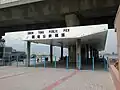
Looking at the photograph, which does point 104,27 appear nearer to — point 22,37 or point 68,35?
point 68,35

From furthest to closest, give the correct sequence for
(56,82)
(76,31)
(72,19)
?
(72,19)
(76,31)
(56,82)

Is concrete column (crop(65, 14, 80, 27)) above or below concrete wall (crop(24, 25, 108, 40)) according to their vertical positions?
above

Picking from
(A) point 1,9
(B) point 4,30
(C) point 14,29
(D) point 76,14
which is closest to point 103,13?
(D) point 76,14

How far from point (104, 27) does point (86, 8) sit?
214 inches

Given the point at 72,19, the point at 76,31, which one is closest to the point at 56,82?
→ the point at 76,31

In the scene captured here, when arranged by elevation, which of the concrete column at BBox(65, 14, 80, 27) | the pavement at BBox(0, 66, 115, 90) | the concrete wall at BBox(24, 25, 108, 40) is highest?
the concrete column at BBox(65, 14, 80, 27)

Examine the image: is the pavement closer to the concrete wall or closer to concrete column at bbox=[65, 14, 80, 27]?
the concrete wall

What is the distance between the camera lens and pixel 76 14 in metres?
25.9

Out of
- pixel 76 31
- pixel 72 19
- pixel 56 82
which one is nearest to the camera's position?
pixel 56 82

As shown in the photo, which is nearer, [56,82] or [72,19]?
[56,82]

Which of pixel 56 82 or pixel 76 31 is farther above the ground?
pixel 76 31

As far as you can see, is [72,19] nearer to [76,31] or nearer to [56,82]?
[76,31]

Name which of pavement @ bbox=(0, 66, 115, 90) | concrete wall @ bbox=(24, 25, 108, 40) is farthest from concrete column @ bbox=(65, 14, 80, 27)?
pavement @ bbox=(0, 66, 115, 90)

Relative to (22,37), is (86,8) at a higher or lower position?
higher
